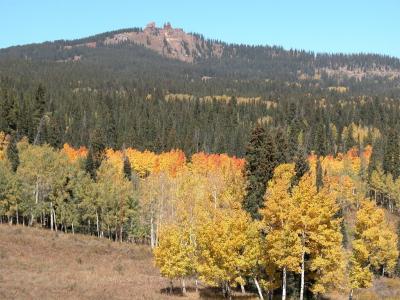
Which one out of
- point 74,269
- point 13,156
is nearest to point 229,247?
point 74,269

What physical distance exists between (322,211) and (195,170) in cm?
10274

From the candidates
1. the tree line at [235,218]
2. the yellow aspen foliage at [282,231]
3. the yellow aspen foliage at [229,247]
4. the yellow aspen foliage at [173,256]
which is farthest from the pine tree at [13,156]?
the yellow aspen foliage at [282,231]

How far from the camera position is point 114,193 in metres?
88.2

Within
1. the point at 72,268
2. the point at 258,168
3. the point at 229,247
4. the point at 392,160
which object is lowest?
the point at 72,268

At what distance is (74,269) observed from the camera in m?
60.5

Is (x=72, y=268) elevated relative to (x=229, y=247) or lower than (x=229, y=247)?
lower

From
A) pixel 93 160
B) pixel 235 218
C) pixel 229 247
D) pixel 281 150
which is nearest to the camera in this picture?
pixel 229 247

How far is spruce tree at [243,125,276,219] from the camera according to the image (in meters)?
48.8

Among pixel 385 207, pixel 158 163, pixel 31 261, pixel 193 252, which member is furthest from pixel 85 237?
pixel 385 207

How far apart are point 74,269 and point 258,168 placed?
25.1 metres

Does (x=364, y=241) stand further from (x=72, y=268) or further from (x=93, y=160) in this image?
(x=93, y=160)

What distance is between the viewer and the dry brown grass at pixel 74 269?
46.5 meters

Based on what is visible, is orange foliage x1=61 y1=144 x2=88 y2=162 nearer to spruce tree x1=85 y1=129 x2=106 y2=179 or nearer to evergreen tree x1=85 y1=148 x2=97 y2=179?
spruce tree x1=85 y1=129 x2=106 y2=179

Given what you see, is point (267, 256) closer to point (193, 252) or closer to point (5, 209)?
point (193, 252)
